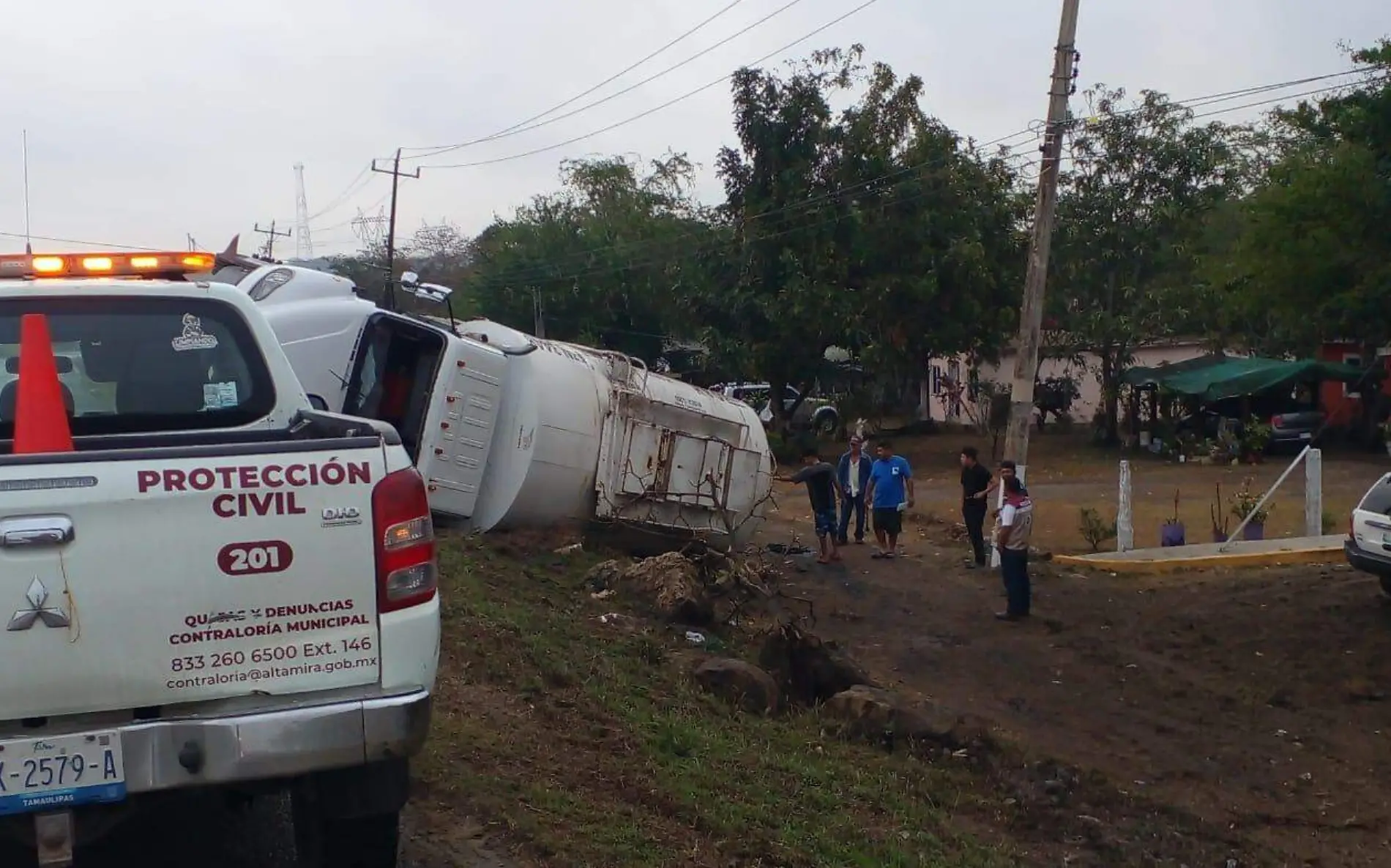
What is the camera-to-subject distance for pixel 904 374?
136 ft

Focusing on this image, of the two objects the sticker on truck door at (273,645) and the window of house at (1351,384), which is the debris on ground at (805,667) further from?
the window of house at (1351,384)

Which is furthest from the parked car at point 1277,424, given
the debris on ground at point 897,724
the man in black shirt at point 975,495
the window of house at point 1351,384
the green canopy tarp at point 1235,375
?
the debris on ground at point 897,724

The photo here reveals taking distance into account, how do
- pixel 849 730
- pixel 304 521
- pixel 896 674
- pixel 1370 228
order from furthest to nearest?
pixel 1370 228, pixel 896 674, pixel 849 730, pixel 304 521

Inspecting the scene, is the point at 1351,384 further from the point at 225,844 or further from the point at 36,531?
the point at 36,531

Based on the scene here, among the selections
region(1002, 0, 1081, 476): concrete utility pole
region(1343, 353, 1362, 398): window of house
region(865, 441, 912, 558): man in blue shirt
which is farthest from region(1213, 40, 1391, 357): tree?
region(1343, 353, 1362, 398): window of house

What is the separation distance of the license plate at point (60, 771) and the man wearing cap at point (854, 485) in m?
15.2

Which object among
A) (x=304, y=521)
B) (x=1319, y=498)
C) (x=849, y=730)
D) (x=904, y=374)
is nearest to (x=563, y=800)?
(x=304, y=521)

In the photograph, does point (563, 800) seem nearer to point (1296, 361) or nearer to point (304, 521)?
point (304, 521)

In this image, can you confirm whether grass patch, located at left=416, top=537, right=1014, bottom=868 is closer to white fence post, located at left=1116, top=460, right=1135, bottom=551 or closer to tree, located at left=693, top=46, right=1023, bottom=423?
white fence post, located at left=1116, top=460, right=1135, bottom=551

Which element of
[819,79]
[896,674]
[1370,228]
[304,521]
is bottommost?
[896,674]

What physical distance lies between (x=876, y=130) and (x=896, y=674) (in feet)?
84.9

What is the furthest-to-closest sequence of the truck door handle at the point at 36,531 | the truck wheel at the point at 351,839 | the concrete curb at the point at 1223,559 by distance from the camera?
the concrete curb at the point at 1223,559
the truck wheel at the point at 351,839
the truck door handle at the point at 36,531

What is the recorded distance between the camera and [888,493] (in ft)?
57.7

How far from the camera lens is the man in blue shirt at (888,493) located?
17.6m
